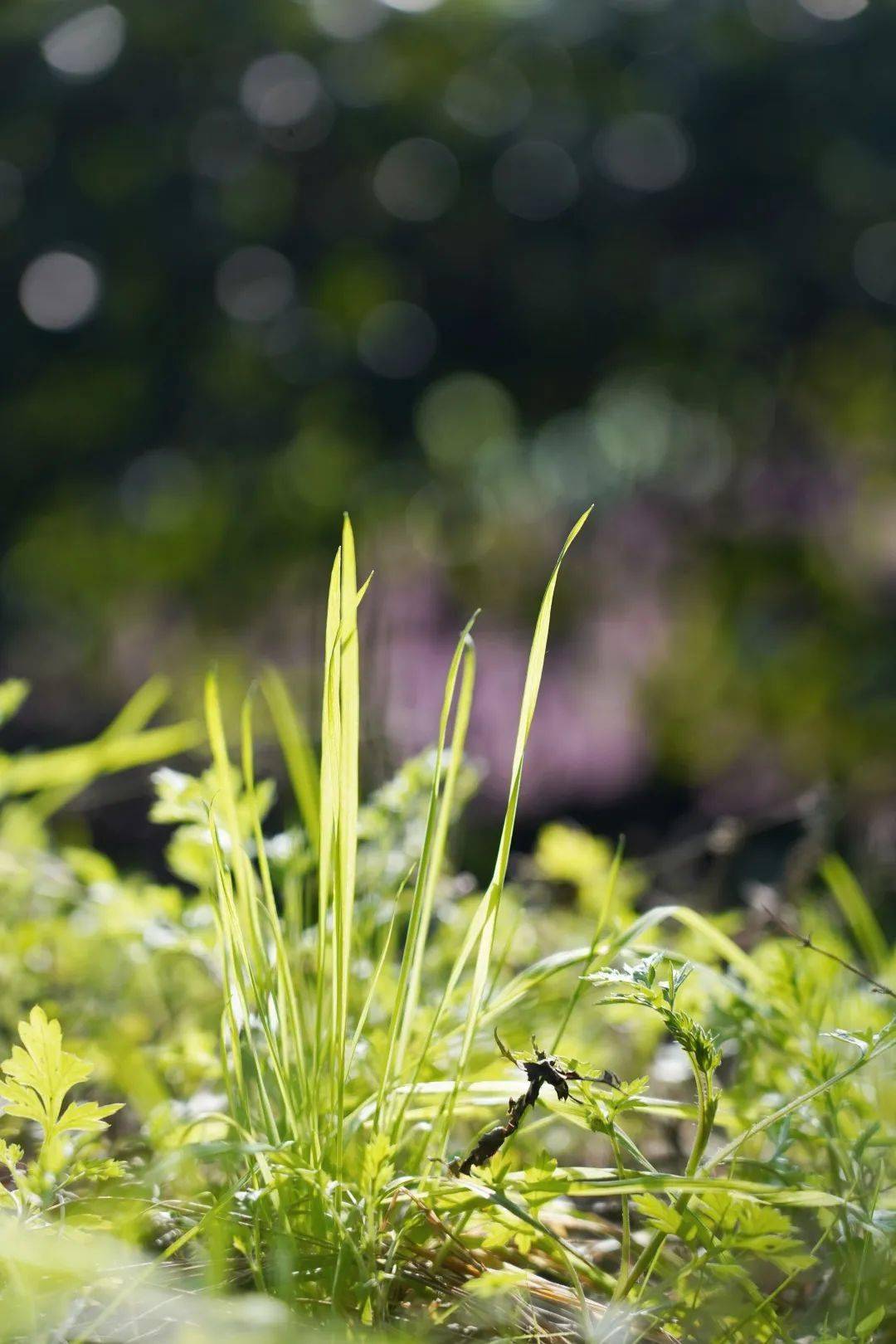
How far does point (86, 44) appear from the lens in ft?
11.2

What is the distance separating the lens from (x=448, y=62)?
3.40m

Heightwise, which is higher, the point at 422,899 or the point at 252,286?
the point at 422,899

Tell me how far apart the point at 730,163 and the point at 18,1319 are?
3.46m

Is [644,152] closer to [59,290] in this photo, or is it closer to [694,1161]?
[59,290]

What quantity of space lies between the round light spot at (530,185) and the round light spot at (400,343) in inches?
16.0

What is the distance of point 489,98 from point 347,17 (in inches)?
18.4

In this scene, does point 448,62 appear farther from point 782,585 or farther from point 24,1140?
point 24,1140

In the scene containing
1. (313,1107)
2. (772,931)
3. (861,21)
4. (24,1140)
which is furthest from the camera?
(861,21)

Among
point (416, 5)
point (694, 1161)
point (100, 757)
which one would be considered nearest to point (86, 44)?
point (416, 5)

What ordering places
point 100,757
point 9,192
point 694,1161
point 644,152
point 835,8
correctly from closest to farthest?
1. point 694,1161
2. point 100,757
3. point 835,8
4. point 644,152
5. point 9,192

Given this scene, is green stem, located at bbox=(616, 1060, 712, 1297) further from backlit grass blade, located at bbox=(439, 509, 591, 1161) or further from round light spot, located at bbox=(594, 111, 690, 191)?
round light spot, located at bbox=(594, 111, 690, 191)

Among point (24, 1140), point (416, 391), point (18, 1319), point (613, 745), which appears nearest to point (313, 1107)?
point (18, 1319)

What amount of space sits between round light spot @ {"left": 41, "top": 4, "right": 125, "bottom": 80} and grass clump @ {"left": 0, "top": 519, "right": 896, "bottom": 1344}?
321cm

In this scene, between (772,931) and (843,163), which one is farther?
(843,163)
